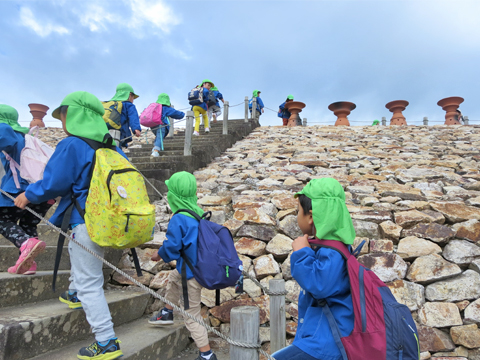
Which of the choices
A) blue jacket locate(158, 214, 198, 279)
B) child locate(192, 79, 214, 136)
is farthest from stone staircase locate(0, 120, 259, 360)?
child locate(192, 79, 214, 136)

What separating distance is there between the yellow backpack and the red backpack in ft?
14.7

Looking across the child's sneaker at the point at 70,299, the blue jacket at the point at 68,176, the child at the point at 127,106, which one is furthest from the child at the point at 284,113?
the blue jacket at the point at 68,176

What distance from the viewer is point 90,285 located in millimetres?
1921

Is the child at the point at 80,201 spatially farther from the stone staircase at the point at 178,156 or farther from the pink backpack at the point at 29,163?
the stone staircase at the point at 178,156

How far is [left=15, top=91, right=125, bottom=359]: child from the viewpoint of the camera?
6.14 feet

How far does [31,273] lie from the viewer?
249cm

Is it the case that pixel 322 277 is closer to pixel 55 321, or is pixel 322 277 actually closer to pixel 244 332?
pixel 244 332

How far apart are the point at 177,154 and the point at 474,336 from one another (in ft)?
18.1

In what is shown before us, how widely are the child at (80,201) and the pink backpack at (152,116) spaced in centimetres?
422

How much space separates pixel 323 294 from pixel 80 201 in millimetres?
1463

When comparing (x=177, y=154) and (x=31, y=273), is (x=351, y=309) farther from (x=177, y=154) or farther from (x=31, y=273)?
(x=177, y=154)

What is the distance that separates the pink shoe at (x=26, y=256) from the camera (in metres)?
2.43

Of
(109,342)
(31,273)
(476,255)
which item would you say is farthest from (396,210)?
(31,273)

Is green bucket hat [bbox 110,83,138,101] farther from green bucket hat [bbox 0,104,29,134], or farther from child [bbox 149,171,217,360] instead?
child [bbox 149,171,217,360]
